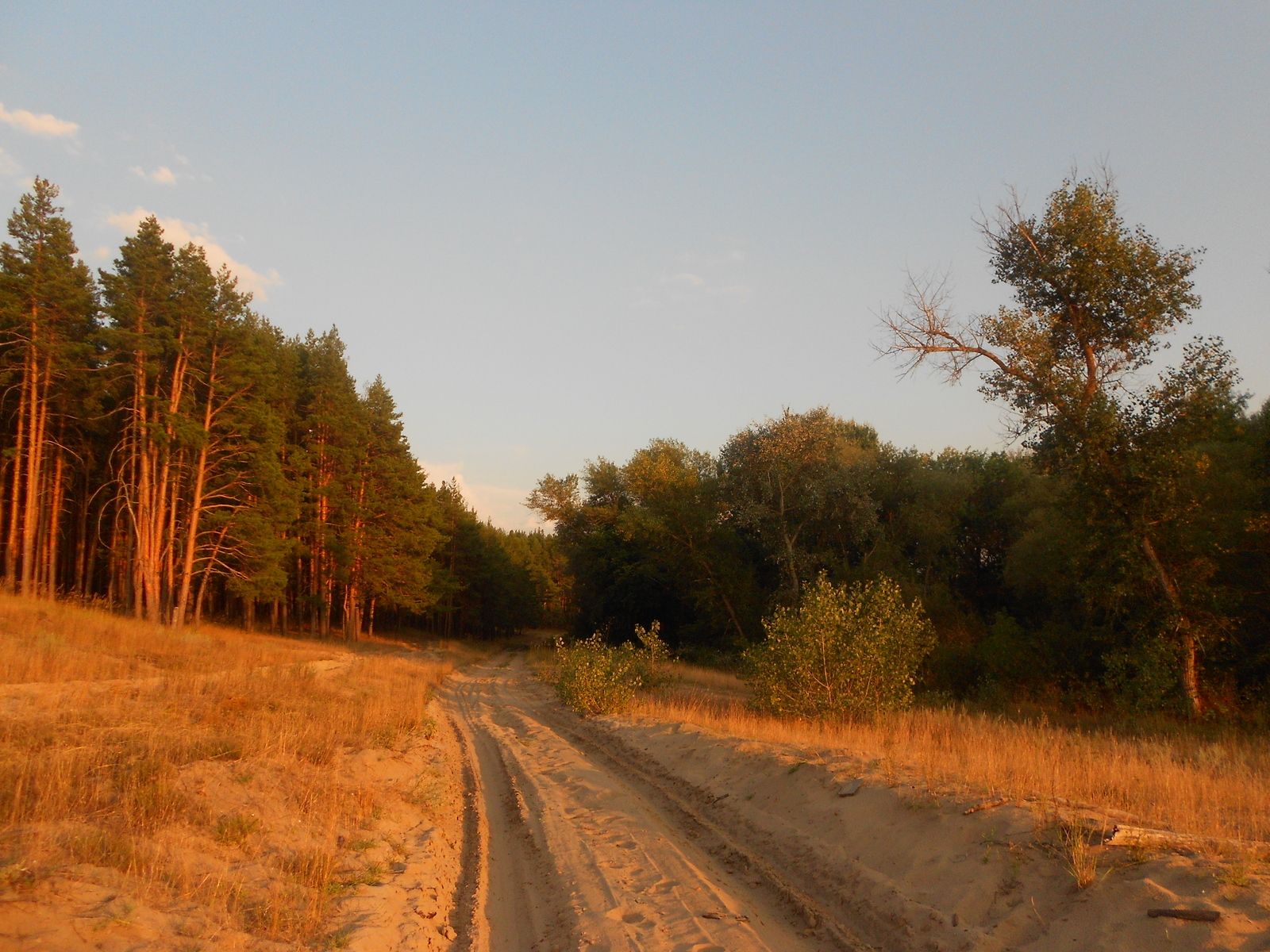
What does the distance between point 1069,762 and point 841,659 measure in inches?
328

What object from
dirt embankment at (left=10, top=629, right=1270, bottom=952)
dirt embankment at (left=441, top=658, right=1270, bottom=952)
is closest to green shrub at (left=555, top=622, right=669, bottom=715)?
dirt embankment at (left=10, top=629, right=1270, bottom=952)

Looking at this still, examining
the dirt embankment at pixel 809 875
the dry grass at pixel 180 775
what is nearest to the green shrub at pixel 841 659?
the dirt embankment at pixel 809 875

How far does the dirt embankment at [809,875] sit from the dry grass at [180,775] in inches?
69.5

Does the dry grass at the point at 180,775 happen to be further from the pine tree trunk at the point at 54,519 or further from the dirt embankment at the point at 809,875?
the pine tree trunk at the point at 54,519

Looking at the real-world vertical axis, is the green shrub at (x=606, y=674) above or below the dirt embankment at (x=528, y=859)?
below

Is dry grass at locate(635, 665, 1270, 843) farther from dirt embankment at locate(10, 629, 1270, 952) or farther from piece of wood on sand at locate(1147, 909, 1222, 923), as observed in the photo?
piece of wood on sand at locate(1147, 909, 1222, 923)

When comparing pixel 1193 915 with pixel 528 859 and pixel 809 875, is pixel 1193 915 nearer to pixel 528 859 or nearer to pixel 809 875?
pixel 809 875

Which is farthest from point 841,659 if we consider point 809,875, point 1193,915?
point 1193,915

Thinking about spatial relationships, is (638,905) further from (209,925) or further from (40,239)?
(40,239)

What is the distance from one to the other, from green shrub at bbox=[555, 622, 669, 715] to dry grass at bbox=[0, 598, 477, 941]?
4.48 metres

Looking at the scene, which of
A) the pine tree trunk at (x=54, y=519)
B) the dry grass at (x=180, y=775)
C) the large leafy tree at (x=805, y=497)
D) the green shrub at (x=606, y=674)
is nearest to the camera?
the dry grass at (x=180, y=775)

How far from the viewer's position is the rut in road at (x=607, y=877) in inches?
226

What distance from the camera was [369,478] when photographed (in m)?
46.7

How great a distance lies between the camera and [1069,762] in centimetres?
912
